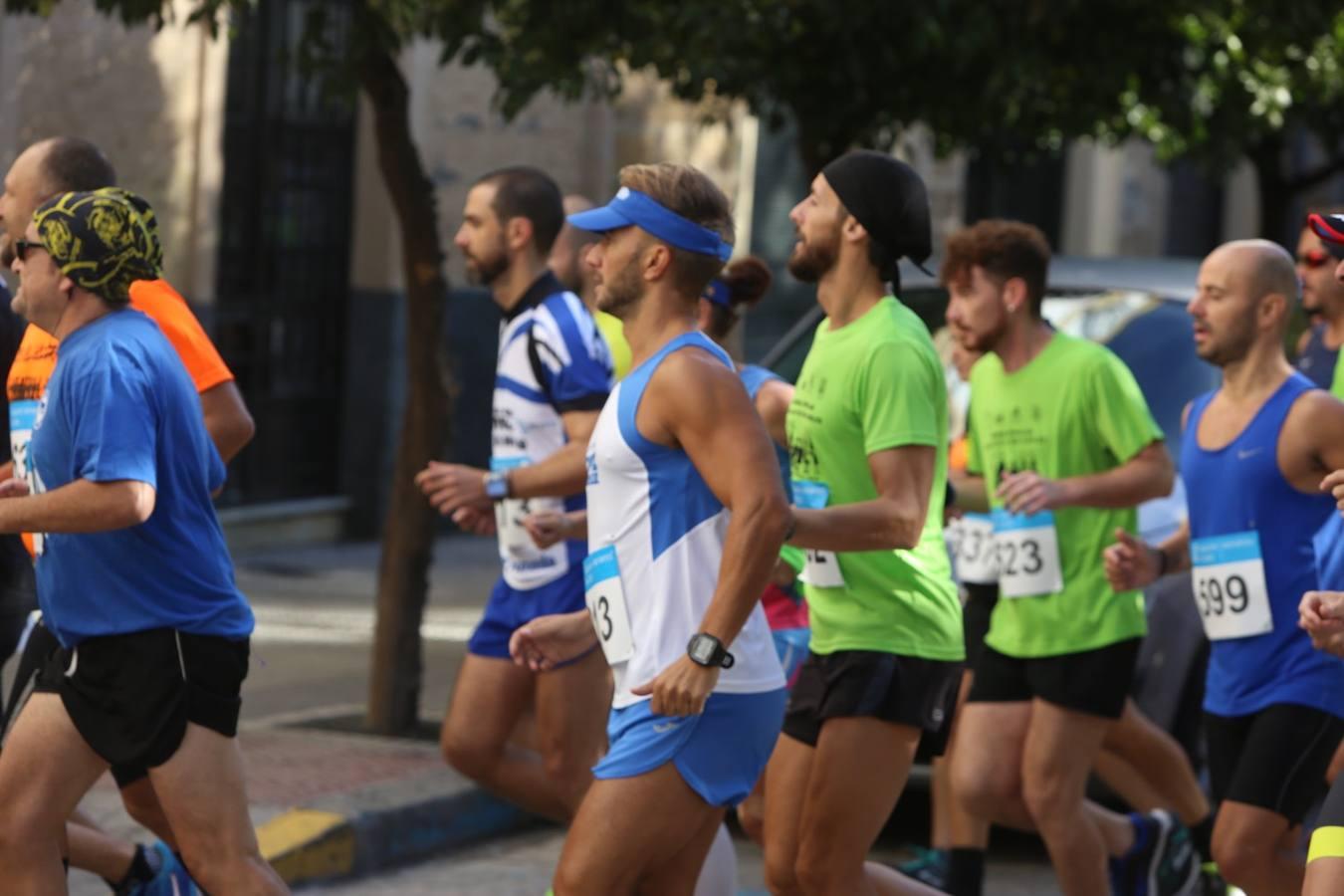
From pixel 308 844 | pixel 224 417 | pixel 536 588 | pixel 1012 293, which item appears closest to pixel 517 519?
pixel 536 588

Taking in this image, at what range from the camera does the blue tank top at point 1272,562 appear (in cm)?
604

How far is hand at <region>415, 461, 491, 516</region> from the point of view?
20.9 feet

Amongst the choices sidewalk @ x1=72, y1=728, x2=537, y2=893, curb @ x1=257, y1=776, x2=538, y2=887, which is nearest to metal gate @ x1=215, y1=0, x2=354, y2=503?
sidewalk @ x1=72, y1=728, x2=537, y2=893

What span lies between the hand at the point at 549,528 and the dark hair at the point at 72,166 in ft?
4.17

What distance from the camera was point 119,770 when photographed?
5.38m

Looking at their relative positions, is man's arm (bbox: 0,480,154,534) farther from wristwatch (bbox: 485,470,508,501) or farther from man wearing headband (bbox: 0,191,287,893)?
wristwatch (bbox: 485,470,508,501)

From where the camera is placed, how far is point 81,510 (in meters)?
5.05

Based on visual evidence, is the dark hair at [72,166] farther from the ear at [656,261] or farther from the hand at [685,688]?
the hand at [685,688]

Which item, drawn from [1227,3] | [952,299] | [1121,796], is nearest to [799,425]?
[952,299]

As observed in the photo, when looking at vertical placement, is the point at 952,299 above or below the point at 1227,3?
below

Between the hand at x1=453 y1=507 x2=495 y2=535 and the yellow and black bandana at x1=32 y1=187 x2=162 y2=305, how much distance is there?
50.1 inches

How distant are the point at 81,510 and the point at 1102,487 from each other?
2826mm

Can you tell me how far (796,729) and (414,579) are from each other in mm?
3596

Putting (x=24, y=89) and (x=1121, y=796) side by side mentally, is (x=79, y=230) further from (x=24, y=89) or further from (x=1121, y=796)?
(x=24, y=89)
